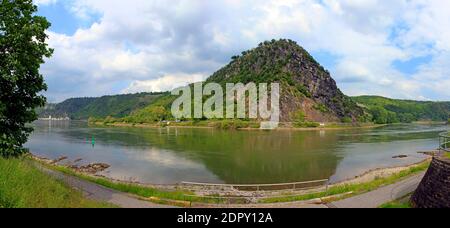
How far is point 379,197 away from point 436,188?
508 cm

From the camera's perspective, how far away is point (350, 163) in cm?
4844

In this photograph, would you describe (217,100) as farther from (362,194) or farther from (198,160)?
(362,194)

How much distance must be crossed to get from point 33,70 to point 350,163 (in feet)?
139

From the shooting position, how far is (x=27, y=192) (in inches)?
476

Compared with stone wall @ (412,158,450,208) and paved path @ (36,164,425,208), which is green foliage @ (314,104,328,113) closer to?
paved path @ (36,164,425,208)

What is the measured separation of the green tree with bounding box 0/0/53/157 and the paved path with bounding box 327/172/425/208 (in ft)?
52.8

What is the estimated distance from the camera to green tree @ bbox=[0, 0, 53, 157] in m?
15.4

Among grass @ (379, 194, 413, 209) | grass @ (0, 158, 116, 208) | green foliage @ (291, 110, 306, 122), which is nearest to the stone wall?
grass @ (379, 194, 413, 209)

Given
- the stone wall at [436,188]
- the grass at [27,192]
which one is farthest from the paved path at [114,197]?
the stone wall at [436,188]

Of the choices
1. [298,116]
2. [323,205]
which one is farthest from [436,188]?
[298,116]

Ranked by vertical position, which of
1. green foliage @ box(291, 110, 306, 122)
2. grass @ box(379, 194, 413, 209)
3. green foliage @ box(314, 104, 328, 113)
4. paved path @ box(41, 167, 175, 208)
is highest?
green foliage @ box(314, 104, 328, 113)

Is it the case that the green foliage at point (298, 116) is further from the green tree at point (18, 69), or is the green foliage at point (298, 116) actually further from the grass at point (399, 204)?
the green tree at point (18, 69)

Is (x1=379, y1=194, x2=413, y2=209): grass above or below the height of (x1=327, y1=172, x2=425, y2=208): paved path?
above
